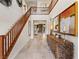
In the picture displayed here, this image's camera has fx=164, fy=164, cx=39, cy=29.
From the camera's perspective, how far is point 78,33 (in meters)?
4.19

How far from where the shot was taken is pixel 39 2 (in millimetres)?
21141

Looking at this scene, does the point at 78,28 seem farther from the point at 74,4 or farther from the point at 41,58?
the point at 41,58

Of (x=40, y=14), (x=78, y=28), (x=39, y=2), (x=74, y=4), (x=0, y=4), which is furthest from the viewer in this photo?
(x=39, y=2)

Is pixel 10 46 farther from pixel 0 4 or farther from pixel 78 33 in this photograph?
pixel 78 33

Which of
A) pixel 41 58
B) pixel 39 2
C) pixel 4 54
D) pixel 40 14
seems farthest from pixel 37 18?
pixel 4 54

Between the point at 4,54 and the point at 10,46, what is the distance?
91 centimetres

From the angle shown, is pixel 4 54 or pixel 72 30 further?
pixel 4 54

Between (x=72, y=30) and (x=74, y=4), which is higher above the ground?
(x=74, y=4)

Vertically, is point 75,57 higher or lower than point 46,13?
lower

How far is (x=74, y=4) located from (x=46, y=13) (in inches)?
459

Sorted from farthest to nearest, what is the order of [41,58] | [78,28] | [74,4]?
[41,58] < [74,4] < [78,28]

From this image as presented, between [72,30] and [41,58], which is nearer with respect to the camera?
[72,30]

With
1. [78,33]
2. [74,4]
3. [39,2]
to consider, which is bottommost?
[78,33]

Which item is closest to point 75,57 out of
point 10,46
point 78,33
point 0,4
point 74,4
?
point 78,33
